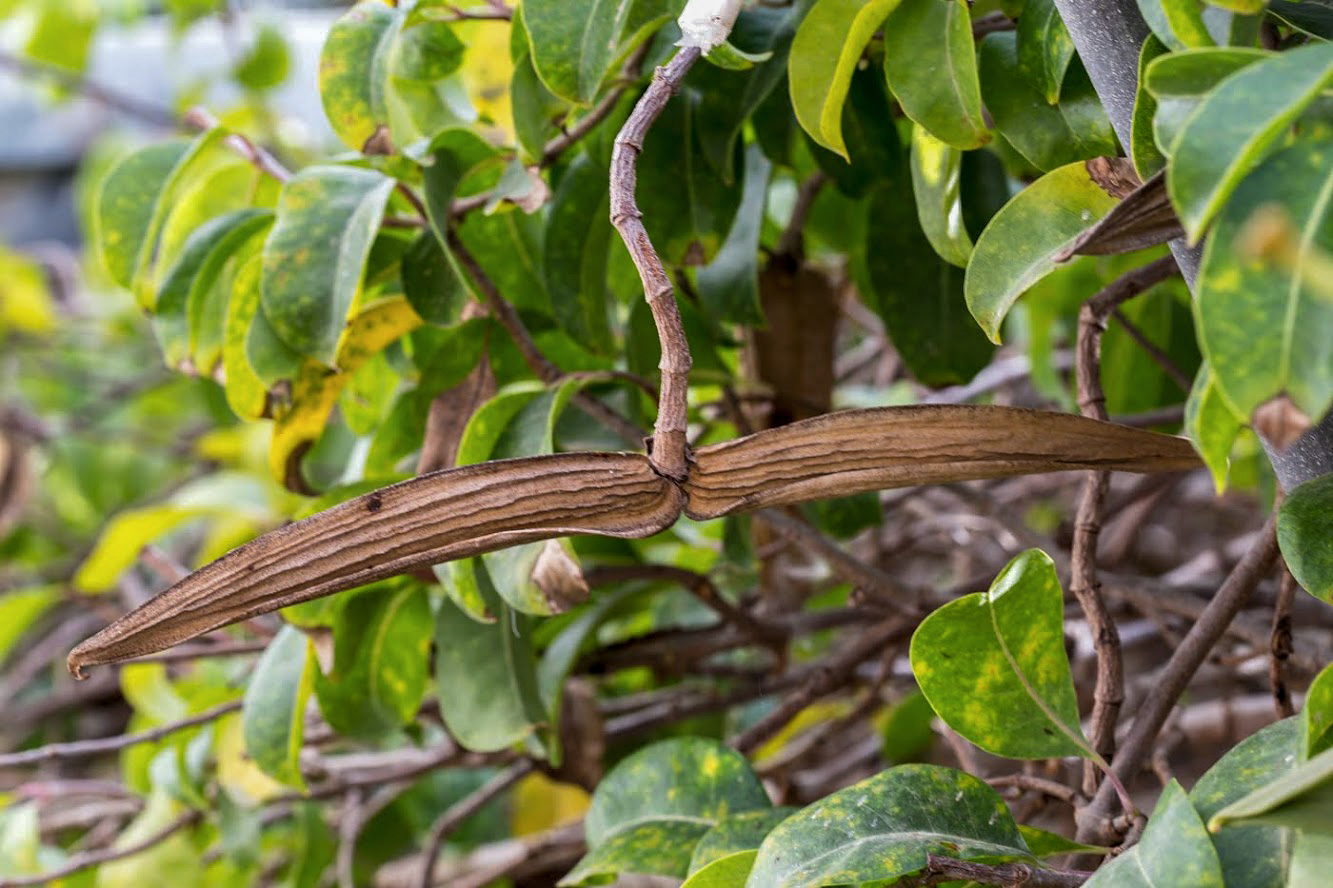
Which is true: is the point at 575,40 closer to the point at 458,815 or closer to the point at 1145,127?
the point at 1145,127

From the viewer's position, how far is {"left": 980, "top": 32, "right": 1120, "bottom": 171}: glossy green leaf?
1.60 feet

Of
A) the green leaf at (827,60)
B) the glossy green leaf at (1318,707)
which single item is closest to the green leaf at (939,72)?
the green leaf at (827,60)

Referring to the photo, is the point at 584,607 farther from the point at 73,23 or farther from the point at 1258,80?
the point at 73,23

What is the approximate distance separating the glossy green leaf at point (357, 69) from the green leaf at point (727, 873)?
1.41 feet

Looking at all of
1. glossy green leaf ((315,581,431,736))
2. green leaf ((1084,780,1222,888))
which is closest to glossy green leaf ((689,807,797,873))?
green leaf ((1084,780,1222,888))

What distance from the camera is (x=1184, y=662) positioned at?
1.69ft

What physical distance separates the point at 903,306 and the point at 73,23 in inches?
60.8

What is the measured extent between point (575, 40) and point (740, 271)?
0.78ft

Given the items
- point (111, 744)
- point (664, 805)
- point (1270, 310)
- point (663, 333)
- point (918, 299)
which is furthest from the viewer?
point (111, 744)

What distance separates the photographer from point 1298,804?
0.29 m

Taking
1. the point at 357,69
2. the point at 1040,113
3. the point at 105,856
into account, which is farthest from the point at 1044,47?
the point at 105,856

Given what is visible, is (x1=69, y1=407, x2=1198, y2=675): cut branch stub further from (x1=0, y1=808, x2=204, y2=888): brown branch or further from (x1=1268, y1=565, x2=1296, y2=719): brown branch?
(x1=0, y1=808, x2=204, y2=888): brown branch

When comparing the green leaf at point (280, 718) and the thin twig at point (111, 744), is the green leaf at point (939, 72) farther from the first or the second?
the thin twig at point (111, 744)

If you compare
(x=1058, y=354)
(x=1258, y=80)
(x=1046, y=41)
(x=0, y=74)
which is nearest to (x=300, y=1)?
(x=0, y=74)
